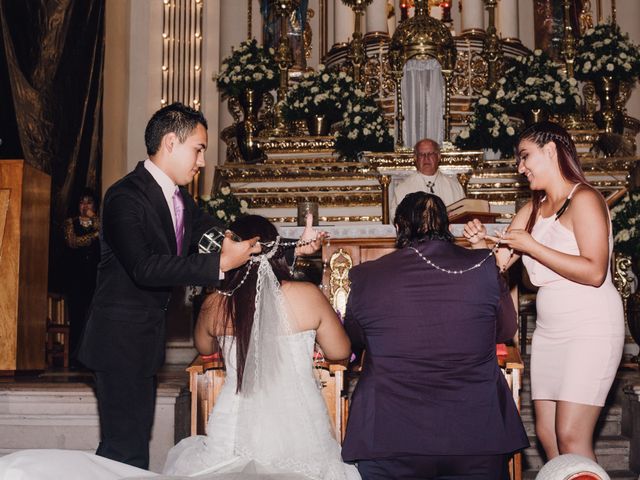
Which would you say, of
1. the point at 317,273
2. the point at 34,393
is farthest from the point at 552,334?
the point at 317,273

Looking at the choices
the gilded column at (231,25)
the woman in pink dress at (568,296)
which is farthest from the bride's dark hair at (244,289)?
the gilded column at (231,25)

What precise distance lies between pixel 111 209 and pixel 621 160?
666cm

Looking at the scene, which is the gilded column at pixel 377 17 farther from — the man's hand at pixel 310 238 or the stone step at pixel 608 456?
the man's hand at pixel 310 238

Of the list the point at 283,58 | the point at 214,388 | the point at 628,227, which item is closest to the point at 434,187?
the point at 628,227

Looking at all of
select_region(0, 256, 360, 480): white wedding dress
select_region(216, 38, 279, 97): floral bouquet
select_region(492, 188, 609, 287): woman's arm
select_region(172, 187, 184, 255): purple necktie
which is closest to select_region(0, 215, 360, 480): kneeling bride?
select_region(0, 256, 360, 480): white wedding dress

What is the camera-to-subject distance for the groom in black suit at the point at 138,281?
3072 mm

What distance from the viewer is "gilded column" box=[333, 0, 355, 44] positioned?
11.7 m

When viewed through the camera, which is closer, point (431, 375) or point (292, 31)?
point (431, 375)

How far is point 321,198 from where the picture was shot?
9023 millimetres

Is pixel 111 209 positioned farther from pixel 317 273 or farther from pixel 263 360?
pixel 317 273

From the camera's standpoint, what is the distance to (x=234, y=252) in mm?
3053

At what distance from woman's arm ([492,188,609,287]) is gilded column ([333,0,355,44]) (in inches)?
345

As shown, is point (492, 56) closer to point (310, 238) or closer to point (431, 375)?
point (310, 238)

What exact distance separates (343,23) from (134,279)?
30.2 feet
